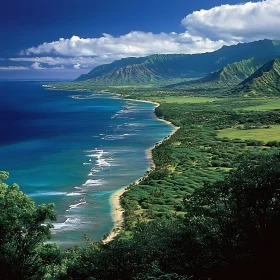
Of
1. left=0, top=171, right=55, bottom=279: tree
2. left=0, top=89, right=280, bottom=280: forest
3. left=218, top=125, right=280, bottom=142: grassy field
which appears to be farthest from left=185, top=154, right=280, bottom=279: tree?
left=218, top=125, right=280, bottom=142: grassy field

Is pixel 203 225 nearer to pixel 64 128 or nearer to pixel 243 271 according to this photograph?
pixel 243 271

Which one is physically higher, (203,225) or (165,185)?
(203,225)

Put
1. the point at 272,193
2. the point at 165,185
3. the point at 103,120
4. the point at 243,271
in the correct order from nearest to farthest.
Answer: the point at 243,271, the point at 272,193, the point at 165,185, the point at 103,120

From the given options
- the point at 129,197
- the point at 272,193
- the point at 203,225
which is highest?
the point at 272,193

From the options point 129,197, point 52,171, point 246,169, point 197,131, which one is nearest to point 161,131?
point 197,131

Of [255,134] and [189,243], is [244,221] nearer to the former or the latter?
[189,243]

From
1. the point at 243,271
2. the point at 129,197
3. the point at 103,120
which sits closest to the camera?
the point at 243,271

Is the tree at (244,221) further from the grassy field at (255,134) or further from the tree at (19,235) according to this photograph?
the grassy field at (255,134)
